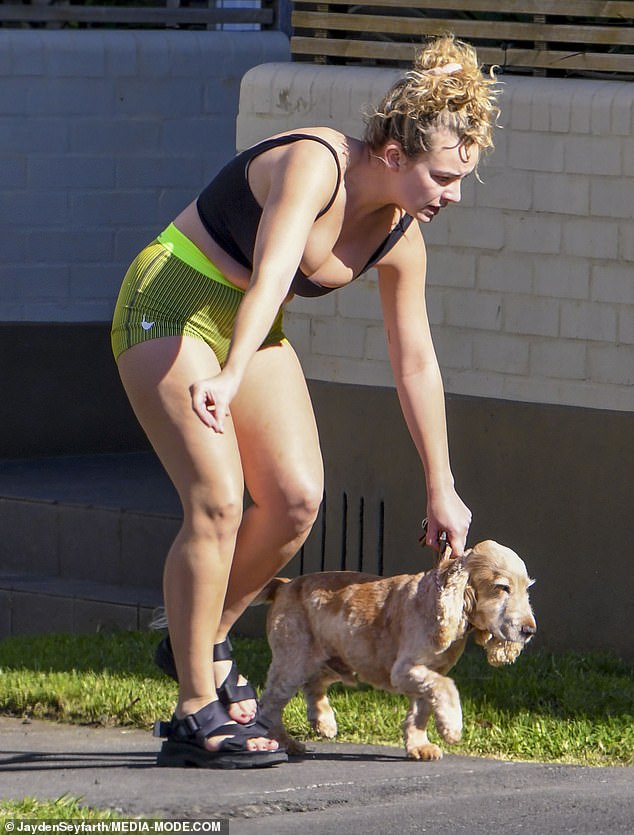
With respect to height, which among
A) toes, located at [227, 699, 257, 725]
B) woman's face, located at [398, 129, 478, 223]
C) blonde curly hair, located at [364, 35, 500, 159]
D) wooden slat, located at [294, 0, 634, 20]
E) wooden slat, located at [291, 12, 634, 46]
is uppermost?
wooden slat, located at [294, 0, 634, 20]

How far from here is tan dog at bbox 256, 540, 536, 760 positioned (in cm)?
472

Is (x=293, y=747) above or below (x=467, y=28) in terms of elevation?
below

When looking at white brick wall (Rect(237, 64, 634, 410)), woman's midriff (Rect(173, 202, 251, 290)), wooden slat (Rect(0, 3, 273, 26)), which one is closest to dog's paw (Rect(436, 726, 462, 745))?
woman's midriff (Rect(173, 202, 251, 290))

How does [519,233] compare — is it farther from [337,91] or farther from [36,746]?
[36,746]

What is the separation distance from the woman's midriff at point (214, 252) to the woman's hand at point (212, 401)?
0.68m

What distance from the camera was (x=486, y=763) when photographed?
496 cm

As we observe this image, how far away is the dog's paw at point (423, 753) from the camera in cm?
491

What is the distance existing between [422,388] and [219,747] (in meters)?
1.16

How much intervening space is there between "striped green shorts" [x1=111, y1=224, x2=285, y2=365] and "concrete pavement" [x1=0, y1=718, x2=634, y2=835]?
1.16 metres

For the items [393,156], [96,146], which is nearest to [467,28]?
[393,156]

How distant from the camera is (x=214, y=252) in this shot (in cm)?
463

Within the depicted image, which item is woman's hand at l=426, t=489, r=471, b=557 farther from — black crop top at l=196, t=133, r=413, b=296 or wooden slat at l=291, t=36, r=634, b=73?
wooden slat at l=291, t=36, r=634, b=73

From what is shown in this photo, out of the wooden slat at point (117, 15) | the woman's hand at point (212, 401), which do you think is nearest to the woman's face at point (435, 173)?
the woman's hand at point (212, 401)

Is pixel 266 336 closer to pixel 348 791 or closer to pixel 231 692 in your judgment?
pixel 231 692
